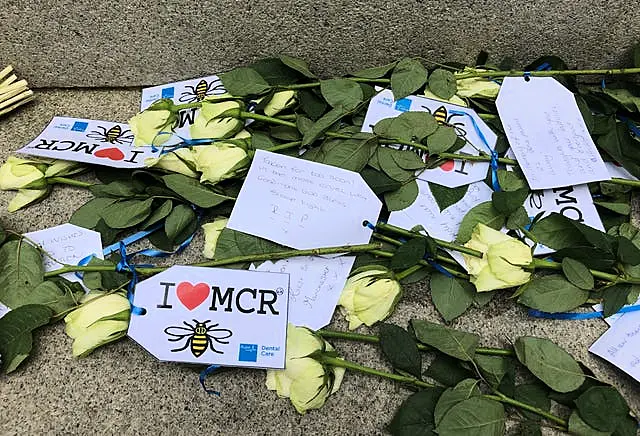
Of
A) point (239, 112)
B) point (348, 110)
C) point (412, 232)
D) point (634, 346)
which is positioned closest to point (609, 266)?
point (634, 346)

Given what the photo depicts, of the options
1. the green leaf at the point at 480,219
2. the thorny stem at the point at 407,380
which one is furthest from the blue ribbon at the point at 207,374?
the green leaf at the point at 480,219

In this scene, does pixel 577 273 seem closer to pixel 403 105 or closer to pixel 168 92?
pixel 403 105

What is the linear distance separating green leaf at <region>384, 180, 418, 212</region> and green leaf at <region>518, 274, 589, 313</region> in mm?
191

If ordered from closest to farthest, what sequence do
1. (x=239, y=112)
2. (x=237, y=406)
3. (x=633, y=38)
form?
(x=237, y=406), (x=239, y=112), (x=633, y=38)

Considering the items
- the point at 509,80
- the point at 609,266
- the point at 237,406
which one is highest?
the point at 509,80

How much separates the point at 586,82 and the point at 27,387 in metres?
0.99

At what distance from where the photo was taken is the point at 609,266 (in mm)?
759

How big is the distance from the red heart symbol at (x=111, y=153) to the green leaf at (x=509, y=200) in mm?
527

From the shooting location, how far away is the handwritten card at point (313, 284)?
762mm

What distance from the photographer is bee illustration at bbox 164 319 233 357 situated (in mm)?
717

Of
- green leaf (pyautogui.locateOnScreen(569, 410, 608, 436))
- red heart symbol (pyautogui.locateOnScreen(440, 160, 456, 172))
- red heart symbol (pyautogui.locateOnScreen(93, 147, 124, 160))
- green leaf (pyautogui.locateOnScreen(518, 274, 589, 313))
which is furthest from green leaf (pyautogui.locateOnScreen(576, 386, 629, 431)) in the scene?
red heart symbol (pyautogui.locateOnScreen(93, 147, 124, 160))

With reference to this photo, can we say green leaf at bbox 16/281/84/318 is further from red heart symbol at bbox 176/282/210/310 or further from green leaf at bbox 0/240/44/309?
red heart symbol at bbox 176/282/210/310

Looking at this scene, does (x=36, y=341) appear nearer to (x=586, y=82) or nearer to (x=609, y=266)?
(x=609, y=266)

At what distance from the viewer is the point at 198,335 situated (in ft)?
2.37
